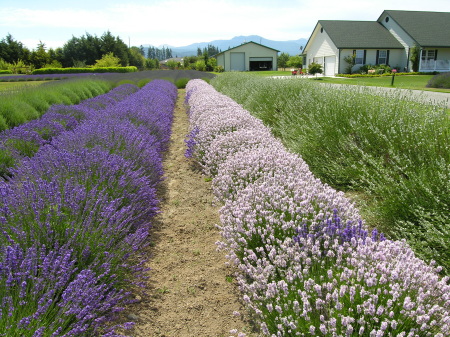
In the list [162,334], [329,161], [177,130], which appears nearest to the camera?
[162,334]

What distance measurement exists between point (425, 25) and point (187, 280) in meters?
40.1

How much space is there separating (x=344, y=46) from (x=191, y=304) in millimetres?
34922

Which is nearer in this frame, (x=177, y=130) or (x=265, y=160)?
(x=265, y=160)

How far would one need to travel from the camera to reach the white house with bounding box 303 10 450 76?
107 feet

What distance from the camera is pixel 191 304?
274cm

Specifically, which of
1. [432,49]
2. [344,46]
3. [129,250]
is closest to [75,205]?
[129,250]

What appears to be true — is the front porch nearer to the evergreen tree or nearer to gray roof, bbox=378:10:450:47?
gray roof, bbox=378:10:450:47

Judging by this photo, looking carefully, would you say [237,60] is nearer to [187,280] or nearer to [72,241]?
[187,280]

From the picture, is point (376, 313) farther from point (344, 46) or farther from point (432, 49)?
point (432, 49)

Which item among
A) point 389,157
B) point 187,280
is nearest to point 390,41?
point 389,157

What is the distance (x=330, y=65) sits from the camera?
35906 mm

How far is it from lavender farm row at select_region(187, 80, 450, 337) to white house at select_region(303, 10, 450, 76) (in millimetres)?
33885

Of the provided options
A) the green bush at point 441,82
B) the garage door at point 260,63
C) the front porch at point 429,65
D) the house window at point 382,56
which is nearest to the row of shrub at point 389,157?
the green bush at point 441,82

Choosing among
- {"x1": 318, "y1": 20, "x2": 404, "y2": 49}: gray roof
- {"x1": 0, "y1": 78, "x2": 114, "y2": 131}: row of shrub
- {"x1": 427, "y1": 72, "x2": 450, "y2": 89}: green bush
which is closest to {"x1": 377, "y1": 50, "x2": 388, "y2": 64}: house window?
{"x1": 318, "y1": 20, "x2": 404, "y2": 49}: gray roof
